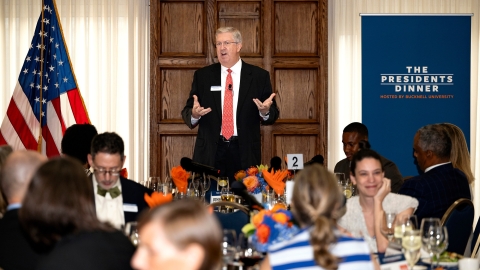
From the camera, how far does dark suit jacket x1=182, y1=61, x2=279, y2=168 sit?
6469 mm

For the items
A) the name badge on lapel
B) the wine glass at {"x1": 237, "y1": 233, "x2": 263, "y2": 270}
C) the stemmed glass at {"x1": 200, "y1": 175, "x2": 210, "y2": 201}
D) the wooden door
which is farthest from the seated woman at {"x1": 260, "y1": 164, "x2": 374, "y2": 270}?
the wooden door

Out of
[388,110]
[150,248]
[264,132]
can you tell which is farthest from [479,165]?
[150,248]

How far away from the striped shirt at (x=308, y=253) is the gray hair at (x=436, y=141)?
232cm

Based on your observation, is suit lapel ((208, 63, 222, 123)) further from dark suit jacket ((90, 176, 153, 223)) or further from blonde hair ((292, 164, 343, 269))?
blonde hair ((292, 164, 343, 269))

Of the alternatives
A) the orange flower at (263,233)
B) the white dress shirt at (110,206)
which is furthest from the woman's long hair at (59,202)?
the white dress shirt at (110,206)

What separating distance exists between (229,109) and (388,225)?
323 cm

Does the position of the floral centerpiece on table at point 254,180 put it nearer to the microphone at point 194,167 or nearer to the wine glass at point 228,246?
the microphone at point 194,167

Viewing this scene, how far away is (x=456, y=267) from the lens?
131 inches

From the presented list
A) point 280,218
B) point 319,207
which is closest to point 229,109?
point 280,218

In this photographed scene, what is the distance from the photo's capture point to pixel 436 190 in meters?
4.48

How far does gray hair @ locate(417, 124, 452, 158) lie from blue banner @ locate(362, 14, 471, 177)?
9.12 feet

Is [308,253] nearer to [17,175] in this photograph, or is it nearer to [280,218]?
[280,218]

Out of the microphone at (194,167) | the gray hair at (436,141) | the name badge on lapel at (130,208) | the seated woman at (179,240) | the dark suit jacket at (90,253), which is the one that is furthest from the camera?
the microphone at (194,167)

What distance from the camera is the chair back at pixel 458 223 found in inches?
165
